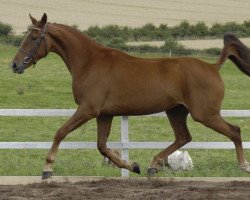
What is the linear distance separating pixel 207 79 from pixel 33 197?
3.07 meters

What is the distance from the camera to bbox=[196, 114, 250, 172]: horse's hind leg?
10.7 metres

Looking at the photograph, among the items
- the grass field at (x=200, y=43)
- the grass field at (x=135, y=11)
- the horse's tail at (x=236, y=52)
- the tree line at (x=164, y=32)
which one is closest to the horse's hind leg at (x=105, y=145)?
the horse's tail at (x=236, y=52)

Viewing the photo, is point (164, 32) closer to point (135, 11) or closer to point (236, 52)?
point (135, 11)

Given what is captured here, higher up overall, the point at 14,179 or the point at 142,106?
the point at 142,106

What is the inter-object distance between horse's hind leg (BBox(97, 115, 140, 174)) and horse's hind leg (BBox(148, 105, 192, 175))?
1.36ft

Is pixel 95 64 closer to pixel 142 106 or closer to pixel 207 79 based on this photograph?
pixel 142 106

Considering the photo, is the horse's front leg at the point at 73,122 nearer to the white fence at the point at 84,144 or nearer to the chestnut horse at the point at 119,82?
the chestnut horse at the point at 119,82

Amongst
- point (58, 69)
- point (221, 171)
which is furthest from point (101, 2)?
point (221, 171)

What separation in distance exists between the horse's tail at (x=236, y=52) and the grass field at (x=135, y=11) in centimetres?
4385

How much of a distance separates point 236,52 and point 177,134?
1.44 m

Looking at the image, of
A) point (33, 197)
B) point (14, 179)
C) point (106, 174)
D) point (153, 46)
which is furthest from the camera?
point (153, 46)

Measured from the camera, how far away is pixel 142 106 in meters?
10.7

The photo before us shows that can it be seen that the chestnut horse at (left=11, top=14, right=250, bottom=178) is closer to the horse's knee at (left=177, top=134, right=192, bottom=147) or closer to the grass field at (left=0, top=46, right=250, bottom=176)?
the horse's knee at (left=177, top=134, right=192, bottom=147)

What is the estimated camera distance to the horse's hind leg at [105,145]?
1078 cm
